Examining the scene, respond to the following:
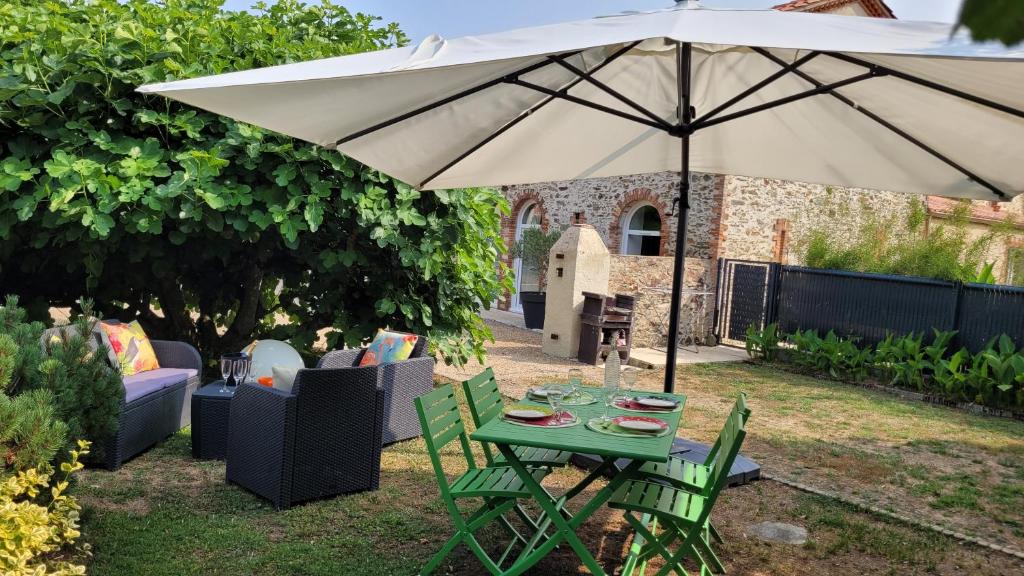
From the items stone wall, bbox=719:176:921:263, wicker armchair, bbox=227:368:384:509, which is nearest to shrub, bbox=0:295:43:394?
wicker armchair, bbox=227:368:384:509

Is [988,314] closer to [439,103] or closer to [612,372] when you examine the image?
[612,372]

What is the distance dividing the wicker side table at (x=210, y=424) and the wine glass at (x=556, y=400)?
237cm

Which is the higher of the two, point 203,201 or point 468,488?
point 203,201

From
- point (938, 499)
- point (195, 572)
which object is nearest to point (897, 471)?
point (938, 499)

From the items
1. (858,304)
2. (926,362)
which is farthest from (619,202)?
(926,362)

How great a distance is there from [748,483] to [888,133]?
101 inches

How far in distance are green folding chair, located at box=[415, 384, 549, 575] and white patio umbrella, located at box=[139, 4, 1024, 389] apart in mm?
1428

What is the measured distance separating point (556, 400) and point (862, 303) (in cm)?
850

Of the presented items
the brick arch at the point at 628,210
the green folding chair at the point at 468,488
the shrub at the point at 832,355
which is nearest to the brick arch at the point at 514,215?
the brick arch at the point at 628,210

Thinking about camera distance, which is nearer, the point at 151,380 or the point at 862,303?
the point at 151,380

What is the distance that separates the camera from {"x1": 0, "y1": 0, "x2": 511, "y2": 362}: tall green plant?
5.74 meters

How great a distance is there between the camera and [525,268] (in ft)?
53.4

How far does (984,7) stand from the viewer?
1.48 feet

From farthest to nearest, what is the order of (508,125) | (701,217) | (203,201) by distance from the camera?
1. (701,217)
2. (203,201)
3. (508,125)
